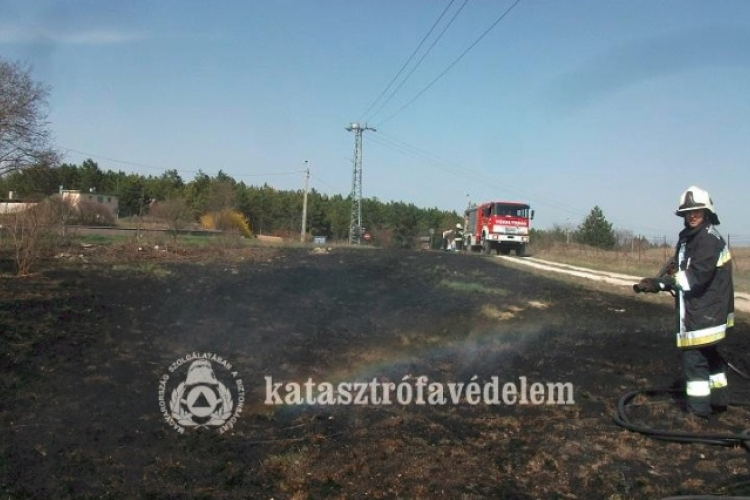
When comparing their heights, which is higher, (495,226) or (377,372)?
(495,226)

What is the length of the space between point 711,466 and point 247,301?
27.8 feet

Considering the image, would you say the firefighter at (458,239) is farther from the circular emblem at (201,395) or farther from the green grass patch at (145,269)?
the circular emblem at (201,395)

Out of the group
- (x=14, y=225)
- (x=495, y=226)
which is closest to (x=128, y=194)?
(x=495, y=226)

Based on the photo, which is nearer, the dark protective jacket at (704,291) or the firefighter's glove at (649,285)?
the dark protective jacket at (704,291)

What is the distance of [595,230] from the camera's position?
59.5m

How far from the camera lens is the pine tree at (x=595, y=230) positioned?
57600 mm

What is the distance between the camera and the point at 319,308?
11484 millimetres

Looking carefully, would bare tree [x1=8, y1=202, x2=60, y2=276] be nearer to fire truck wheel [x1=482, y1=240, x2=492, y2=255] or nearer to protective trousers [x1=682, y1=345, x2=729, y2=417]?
protective trousers [x1=682, y1=345, x2=729, y2=417]

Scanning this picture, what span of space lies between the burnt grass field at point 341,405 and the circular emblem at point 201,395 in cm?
12

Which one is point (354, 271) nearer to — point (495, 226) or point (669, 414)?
point (669, 414)

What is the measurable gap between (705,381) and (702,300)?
0.71 meters

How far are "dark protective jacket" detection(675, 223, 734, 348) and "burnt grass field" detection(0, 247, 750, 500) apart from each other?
2.54 ft

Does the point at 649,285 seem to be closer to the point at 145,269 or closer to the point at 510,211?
the point at 145,269

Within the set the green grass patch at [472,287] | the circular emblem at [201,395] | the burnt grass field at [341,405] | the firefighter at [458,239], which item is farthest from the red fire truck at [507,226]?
the circular emblem at [201,395]
